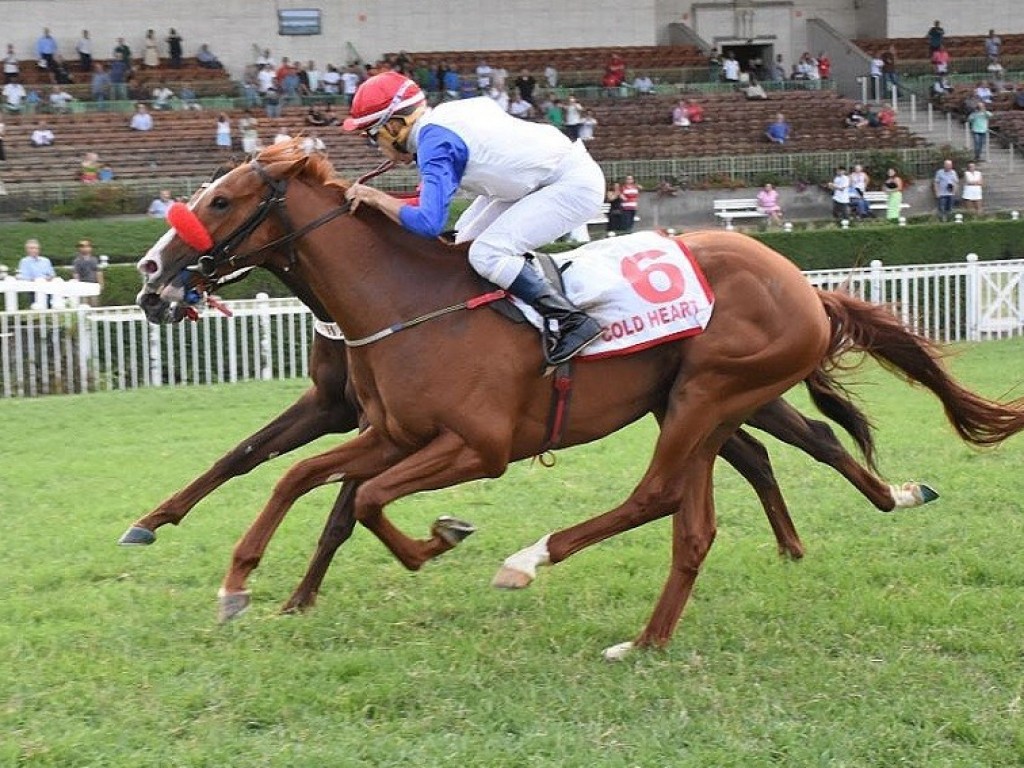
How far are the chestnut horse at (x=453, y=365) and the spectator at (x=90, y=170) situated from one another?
18.9 metres

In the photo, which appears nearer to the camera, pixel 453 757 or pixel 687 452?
pixel 453 757

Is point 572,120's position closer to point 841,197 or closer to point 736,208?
point 736,208

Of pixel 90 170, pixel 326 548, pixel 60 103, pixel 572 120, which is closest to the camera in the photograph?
pixel 326 548

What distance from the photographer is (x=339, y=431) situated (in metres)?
6.25

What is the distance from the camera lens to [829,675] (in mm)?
4836

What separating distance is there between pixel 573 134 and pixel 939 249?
9.40m

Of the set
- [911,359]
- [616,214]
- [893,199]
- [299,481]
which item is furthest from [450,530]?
[893,199]

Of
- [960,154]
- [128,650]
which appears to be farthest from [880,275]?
[960,154]

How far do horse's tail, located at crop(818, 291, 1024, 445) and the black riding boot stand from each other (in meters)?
1.30

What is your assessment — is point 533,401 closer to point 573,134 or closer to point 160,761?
point 160,761

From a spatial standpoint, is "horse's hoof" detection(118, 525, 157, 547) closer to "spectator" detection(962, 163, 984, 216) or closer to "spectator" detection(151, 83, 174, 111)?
"spectator" detection(962, 163, 984, 216)

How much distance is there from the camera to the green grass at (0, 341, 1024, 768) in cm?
423

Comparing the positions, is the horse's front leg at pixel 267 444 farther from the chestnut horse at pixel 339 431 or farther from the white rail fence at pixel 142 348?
the white rail fence at pixel 142 348

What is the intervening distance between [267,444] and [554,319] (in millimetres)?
1579
